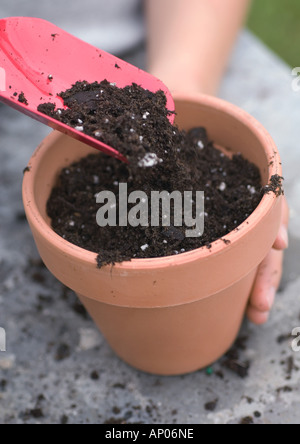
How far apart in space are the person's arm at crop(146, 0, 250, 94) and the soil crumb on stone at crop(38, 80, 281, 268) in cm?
47

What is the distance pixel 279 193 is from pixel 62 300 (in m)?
0.68

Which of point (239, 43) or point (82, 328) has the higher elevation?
point (239, 43)

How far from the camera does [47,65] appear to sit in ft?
2.70

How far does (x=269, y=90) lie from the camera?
1.59 meters

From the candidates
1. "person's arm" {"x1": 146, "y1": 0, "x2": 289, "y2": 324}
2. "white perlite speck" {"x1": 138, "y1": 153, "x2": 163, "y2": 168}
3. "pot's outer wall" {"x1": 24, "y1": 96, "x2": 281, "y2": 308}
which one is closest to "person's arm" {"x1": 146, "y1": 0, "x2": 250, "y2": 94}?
"person's arm" {"x1": 146, "y1": 0, "x2": 289, "y2": 324}

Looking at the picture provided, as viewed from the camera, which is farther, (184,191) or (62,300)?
(62,300)

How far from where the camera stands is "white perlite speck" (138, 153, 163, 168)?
2.29 feet

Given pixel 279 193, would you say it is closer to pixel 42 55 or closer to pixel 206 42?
pixel 42 55

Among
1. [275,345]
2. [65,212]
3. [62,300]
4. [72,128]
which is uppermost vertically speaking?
[72,128]

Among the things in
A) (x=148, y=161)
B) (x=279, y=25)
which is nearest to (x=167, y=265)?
(x=148, y=161)

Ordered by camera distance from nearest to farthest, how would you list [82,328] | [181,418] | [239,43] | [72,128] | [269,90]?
[72,128], [181,418], [82,328], [269,90], [239,43]

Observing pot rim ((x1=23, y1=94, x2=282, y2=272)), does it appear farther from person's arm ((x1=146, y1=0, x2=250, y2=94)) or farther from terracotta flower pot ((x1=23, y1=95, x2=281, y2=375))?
person's arm ((x1=146, y1=0, x2=250, y2=94))

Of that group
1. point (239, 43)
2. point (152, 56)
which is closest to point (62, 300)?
point (152, 56)

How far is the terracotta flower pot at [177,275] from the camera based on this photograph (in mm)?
704
